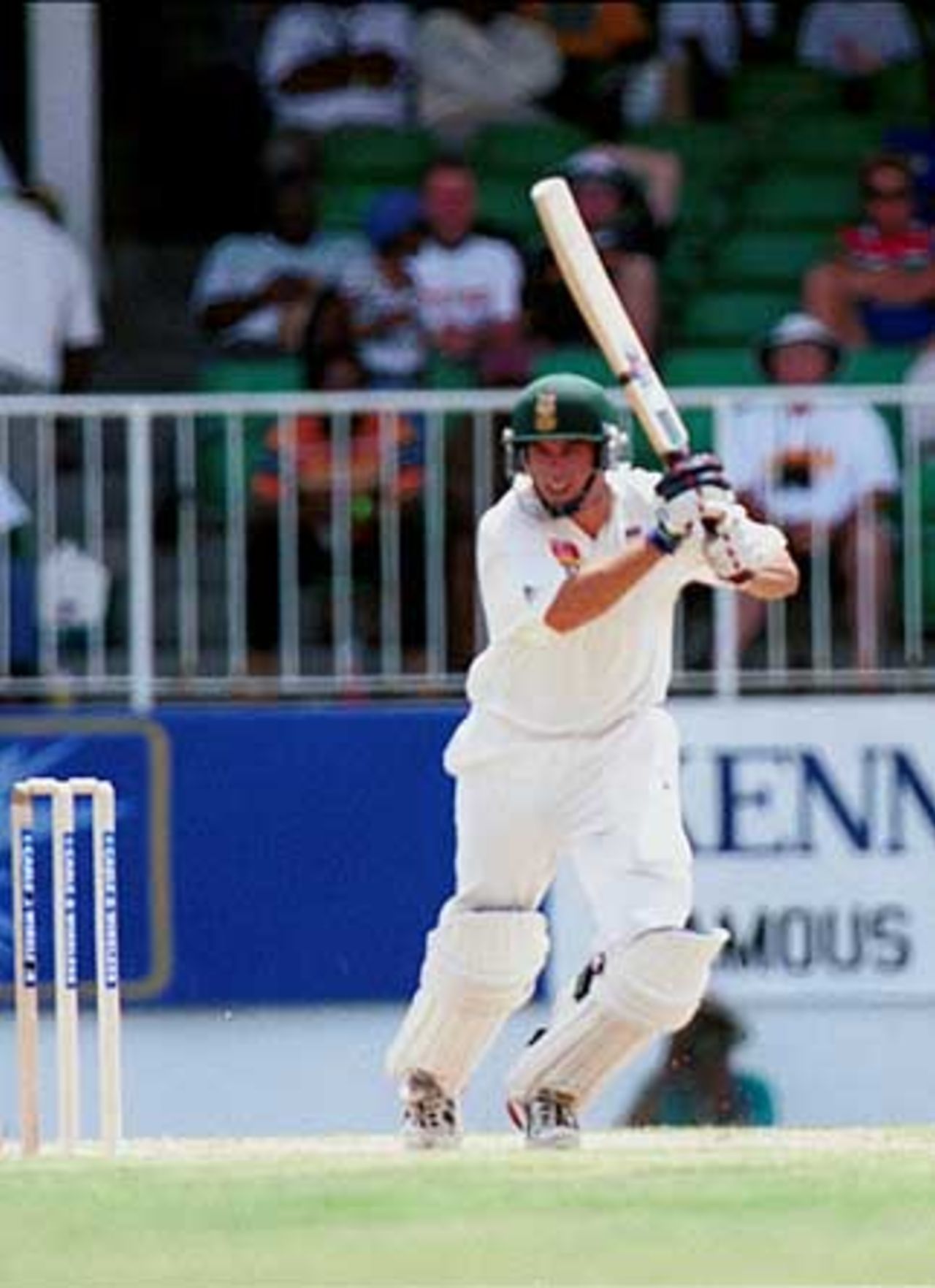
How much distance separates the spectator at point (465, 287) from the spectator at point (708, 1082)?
103 inches

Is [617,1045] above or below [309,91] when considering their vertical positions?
below

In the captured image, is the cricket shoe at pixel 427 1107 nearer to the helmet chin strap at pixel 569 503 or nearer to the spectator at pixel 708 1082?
the helmet chin strap at pixel 569 503

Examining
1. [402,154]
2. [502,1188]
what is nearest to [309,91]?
[402,154]

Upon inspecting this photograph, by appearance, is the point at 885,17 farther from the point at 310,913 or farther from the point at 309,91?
the point at 310,913

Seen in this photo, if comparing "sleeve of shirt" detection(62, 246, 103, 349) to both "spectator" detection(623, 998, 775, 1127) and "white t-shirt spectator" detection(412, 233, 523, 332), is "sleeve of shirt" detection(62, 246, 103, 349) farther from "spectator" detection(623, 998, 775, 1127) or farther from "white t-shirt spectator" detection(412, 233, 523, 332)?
"spectator" detection(623, 998, 775, 1127)

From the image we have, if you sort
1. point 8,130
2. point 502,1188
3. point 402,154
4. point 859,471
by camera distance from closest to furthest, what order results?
point 502,1188, point 859,471, point 402,154, point 8,130

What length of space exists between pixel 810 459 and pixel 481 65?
408 centimetres

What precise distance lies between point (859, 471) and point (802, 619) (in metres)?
0.51

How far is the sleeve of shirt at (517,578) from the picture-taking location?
1244 cm

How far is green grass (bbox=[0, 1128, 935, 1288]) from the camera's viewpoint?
909 cm

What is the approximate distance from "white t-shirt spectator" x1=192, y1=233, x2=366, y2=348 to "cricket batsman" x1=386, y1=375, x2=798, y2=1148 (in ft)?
16.7

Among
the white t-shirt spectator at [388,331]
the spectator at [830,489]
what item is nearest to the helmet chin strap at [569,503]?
the spectator at [830,489]

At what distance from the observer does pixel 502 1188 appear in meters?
10.2

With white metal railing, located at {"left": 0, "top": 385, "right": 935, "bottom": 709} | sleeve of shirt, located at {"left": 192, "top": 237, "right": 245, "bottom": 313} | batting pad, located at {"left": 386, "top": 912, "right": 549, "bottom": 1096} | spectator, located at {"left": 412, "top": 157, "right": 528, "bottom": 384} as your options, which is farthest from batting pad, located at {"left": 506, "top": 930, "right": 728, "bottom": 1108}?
sleeve of shirt, located at {"left": 192, "top": 237, "right": 245, "bottom": 313}
